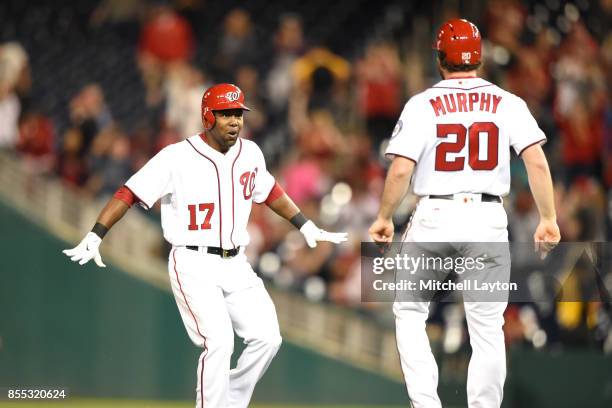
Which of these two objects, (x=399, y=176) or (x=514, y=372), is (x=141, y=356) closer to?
(x=514, y=372)

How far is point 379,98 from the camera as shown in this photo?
44.9 feet

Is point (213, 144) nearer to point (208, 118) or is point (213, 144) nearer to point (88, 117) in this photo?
point (208, 118)

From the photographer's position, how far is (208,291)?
708cm

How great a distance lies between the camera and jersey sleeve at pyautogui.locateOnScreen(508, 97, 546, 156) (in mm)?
6797

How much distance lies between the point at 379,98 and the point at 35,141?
3.77 meters

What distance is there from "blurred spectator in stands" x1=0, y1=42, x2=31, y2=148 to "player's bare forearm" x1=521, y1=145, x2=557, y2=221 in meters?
6.48

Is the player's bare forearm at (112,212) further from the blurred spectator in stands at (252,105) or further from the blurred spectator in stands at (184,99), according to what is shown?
the blurred spectator in stands at (252,105)

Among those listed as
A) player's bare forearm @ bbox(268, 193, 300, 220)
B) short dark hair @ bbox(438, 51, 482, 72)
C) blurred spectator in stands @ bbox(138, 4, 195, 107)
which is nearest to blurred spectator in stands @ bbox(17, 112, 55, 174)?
blurred spectator in stands @ bbox(138, 4, 195, 107)

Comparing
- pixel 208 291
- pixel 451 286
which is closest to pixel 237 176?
pixel 208 291

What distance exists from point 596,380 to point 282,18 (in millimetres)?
7706

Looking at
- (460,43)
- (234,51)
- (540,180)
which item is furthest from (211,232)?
(234,51)

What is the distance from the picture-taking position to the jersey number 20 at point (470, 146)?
6.79m

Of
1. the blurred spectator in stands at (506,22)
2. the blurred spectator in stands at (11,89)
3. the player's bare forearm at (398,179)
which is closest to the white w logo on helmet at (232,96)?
the player's bare forearm at (398,179)

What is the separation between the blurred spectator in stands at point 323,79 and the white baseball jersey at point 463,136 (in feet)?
23.8
